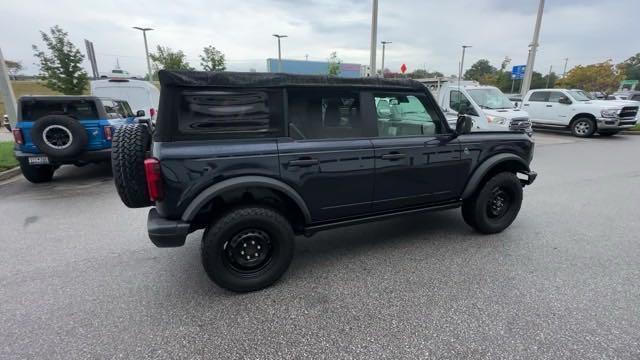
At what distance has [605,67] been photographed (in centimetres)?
4272

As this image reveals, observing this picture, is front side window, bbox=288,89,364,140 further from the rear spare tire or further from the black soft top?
the rear spare tire

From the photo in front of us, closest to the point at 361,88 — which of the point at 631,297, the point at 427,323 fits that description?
the point at 427,323

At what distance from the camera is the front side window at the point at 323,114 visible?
9.15 ft

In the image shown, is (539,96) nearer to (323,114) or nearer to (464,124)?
(464,124)

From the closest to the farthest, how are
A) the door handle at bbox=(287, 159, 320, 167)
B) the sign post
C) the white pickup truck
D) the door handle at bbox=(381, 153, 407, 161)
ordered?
the door handle at bbox=(287, 159, 320, 167)
the door handle at bbox=(381, 153, 407, 161)
the sign post
the white pickup truck

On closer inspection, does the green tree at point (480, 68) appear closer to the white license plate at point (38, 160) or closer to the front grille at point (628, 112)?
the front grille at point (628, 112)

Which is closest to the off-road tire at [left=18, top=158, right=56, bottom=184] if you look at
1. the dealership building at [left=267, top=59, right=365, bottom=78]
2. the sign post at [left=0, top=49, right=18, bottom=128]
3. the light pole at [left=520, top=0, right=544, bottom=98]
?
the sign post at [left=0, top=49, right=18, bottom=128]

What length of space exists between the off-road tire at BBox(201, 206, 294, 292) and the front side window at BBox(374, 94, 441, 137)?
4.52 ft

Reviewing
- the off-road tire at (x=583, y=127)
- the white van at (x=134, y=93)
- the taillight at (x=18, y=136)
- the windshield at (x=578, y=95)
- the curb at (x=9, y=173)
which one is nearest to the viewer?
the taillight at (x=18, y=136)

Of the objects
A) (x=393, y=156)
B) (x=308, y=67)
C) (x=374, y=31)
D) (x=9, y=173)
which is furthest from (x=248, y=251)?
(x=308, y=67)

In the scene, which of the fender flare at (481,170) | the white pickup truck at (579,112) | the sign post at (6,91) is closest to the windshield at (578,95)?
the white pickup truck at (579,112)

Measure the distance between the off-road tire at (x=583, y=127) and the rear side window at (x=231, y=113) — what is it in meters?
14.0

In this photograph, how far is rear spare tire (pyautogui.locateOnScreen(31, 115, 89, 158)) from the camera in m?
5.42

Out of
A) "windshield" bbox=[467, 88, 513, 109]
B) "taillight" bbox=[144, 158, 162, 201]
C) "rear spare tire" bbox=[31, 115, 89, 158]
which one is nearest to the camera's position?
"taillight" bbox=[144, 158, 162, 201]
